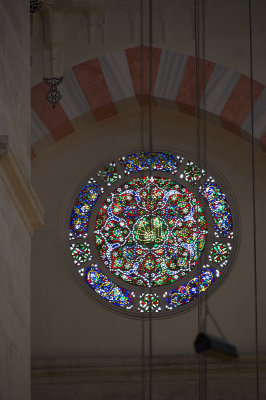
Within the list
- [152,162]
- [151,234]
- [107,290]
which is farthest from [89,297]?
[152,162]

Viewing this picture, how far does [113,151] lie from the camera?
11.7 meters

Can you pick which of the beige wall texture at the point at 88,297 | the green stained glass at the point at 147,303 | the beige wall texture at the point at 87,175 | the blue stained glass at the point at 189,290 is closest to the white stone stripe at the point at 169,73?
the beige wall texture at the point at 87,175

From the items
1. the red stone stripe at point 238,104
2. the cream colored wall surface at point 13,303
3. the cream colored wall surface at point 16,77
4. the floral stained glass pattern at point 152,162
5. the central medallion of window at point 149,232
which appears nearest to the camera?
the cream colored wall surface at point 13,303

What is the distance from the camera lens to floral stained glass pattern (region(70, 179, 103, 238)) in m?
11.6

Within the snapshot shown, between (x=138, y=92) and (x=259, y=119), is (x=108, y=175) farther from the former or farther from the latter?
(x=259, y=119)

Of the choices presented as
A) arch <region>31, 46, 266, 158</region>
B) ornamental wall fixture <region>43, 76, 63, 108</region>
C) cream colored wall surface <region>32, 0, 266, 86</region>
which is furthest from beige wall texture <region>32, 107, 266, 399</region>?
cream colored wall surface <region>32, 0, 266, 86</region>

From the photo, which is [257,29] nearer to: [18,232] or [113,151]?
[113,151]

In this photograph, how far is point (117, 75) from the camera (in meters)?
11.4

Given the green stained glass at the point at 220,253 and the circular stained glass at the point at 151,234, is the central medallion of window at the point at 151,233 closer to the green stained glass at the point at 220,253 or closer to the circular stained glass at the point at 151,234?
the circular stained glass at the point at 151,234

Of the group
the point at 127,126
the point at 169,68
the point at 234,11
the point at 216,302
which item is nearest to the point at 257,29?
the point at 234,11

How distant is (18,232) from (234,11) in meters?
4.58

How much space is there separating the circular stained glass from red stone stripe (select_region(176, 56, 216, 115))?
2.33ft

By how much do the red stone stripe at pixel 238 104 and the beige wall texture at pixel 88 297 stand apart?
416mm

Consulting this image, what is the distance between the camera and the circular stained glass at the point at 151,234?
1138 centimetres
